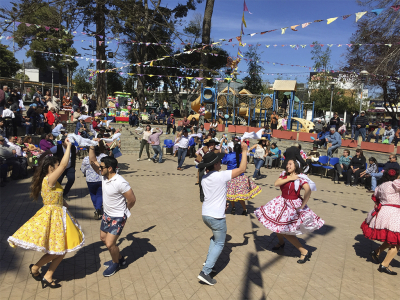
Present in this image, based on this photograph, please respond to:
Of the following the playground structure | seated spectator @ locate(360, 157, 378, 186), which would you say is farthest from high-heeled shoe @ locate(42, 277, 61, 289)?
the playground structure

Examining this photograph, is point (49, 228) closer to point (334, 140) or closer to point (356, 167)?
point (356, 167)

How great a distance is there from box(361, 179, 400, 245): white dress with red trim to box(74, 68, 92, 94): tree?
4822 cm

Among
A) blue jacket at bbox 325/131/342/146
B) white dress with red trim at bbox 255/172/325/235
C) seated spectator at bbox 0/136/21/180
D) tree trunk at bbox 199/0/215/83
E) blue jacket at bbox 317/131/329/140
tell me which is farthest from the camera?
tree trunk at bbox 199/0/215/83

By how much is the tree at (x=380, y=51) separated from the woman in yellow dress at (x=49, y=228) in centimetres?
1149

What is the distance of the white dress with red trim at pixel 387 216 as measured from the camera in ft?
15.2

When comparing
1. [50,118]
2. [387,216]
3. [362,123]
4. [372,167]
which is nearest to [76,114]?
[50,118]

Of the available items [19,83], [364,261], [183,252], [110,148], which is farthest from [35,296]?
[19,83]

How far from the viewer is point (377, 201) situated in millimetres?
5055

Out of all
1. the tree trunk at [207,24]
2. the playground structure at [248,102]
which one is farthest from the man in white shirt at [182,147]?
the tree trunk at [207,24]

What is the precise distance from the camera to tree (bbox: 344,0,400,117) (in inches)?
523

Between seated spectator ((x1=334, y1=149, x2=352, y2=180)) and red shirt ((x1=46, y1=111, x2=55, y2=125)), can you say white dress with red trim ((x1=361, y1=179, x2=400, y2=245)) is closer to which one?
seated spectator ((x1=334, y1=149, x2=352, y2=180))

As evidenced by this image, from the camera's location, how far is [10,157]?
360 inches

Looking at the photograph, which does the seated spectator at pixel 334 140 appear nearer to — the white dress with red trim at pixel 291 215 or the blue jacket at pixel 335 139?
the blue jacket at pixel 335 139

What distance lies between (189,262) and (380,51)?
19.8 m
